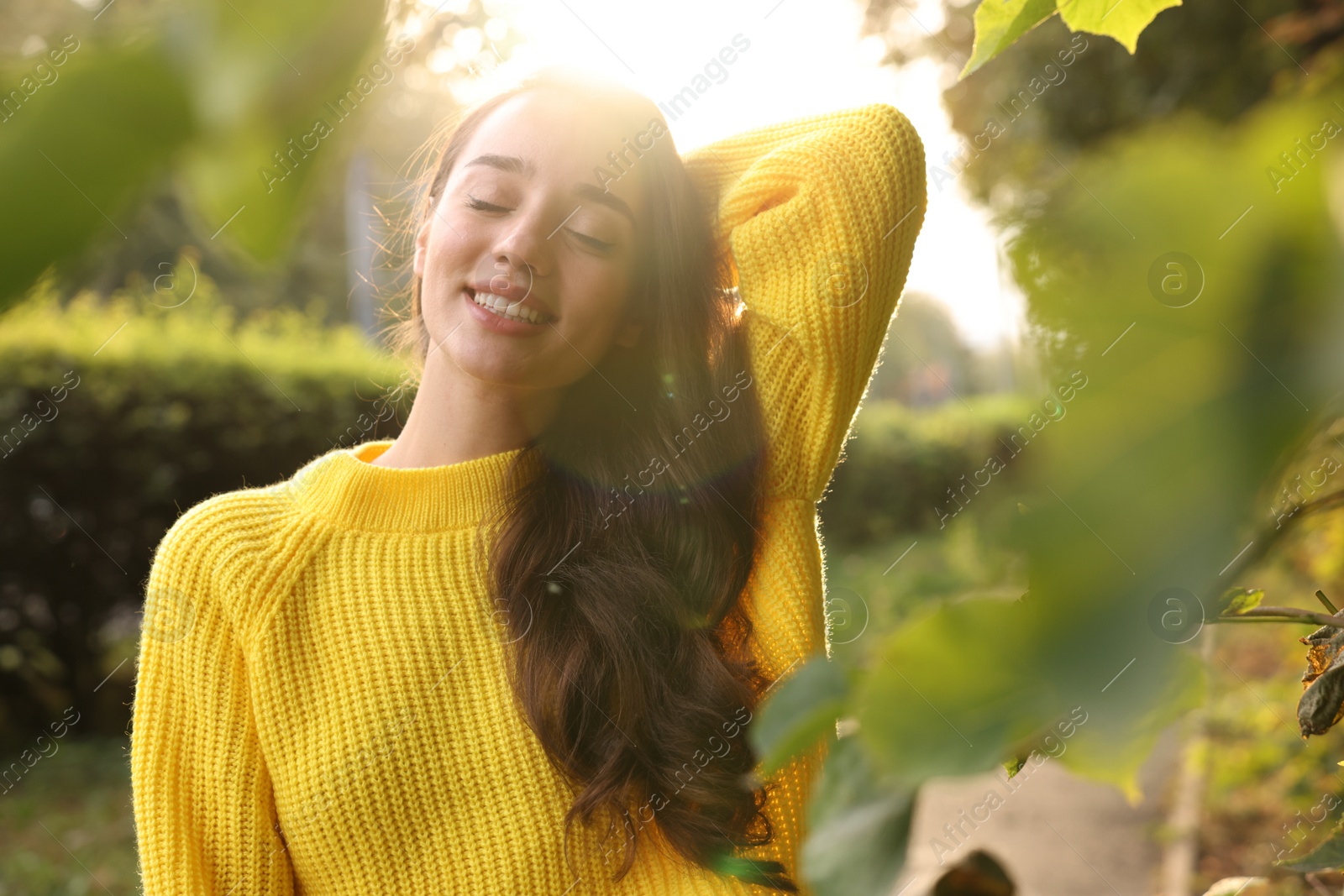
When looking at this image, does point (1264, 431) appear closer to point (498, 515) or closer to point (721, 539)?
point (721, 539)

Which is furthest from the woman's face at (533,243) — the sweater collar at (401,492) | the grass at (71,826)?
the grass at (71,826)

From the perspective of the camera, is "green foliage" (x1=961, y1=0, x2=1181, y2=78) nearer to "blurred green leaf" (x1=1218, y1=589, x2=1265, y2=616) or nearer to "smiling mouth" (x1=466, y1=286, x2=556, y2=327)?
"blurred green leaf" (x1=1218, y1=589, x2=1265, y2=616)

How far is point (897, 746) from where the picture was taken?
0.22 m

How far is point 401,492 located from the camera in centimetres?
189

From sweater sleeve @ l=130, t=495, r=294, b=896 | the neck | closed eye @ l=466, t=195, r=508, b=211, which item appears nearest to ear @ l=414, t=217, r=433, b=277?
the neck

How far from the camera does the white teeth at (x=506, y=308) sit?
5.54ft

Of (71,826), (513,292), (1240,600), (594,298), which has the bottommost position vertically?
(71,826)

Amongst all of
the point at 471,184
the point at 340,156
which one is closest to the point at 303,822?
the point at 471,184

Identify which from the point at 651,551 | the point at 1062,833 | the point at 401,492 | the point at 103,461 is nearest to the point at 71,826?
the point at 103,461

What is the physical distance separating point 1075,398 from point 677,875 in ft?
5.26

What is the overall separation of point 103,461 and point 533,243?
162 inches

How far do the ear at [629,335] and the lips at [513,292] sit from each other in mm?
248

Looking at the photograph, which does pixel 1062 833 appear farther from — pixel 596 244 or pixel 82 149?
pixel 82 149

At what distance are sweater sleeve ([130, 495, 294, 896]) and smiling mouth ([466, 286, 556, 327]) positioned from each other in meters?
0.63
